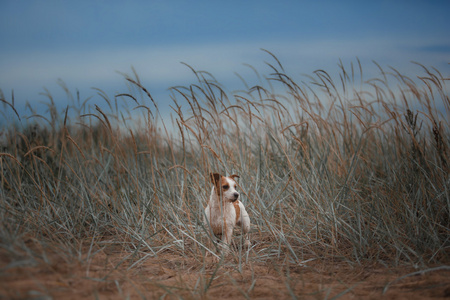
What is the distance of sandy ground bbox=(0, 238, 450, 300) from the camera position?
72.0 inches

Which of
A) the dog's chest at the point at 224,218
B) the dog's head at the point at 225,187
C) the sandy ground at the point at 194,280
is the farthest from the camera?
the dog's chest at the point at 224,218

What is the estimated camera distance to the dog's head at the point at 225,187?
275cm

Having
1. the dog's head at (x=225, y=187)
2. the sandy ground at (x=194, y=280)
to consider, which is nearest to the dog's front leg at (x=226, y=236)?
the sandy ground at (x=194, y=280)

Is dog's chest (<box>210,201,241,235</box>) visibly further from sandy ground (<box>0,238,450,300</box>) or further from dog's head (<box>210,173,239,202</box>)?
sandy ground (<box>0,238,450,300</box>)

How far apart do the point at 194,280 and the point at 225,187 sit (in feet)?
2.40

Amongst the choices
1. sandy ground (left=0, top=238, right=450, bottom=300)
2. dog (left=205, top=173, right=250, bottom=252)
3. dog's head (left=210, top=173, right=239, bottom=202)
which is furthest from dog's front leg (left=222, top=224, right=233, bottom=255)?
dog's head (left=210, top=173, right=239, bottom=202)

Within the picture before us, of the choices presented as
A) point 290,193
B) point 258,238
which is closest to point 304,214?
point 290,193

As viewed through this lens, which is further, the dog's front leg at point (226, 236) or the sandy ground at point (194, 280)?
the dog's front leg at point (226, 236)

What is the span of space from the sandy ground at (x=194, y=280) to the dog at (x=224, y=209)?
252 millimetres

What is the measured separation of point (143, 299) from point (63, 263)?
1.91 ft

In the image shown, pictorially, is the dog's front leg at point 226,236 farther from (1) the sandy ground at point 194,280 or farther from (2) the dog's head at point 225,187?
(2) the dog's head at point 225,187

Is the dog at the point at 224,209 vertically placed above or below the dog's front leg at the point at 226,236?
above

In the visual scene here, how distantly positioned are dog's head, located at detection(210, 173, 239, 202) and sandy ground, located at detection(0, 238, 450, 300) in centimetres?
52

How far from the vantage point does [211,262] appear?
2879 mm
